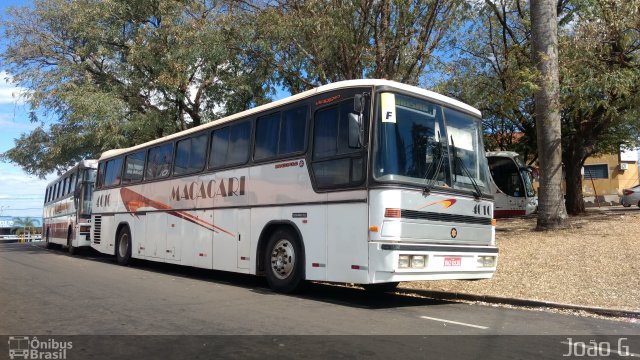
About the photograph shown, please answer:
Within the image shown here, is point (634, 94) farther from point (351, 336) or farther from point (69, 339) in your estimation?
point (69, 339)

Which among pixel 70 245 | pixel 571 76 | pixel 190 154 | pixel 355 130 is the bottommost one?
pixel 70 245

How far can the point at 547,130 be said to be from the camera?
14.4 m

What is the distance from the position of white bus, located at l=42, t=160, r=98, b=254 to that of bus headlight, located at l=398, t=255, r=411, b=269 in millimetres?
15603

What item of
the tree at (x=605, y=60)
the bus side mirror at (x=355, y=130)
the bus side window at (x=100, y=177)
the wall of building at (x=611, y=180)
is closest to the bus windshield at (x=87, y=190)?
the bus side window at (x=100, y=177)

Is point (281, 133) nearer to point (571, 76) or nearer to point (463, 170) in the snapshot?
point (463, 170)

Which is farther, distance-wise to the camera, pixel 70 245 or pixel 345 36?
pixel 70 245

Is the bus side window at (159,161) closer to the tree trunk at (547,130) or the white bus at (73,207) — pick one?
the white bus at (73,207)

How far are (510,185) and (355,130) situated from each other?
1849 centimetres

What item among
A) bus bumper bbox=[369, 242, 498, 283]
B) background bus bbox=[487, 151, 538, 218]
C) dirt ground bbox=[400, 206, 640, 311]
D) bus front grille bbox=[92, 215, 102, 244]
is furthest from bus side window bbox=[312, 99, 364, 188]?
background bus bbox=[487, 151, 538, 218]

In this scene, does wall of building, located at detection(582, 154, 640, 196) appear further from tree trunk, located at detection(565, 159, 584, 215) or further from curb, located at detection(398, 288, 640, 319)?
curb, located at detection(398, 288, 640, 319)

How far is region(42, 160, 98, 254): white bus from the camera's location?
1983 centimetres

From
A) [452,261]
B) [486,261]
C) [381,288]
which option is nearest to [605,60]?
[486,261]

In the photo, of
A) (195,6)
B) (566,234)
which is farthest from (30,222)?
(566,234)

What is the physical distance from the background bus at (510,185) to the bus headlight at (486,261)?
52.4ft
